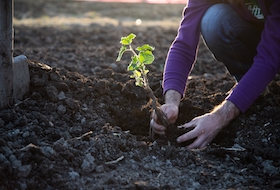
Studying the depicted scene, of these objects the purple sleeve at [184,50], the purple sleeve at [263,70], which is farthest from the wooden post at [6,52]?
the purple sleeve at [263,70]

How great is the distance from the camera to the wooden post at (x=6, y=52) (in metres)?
2.52

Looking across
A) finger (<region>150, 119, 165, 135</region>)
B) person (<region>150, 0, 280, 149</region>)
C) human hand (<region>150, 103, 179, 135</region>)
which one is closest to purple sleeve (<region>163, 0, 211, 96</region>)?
person (<region>150, 0, 280, 149</region>)

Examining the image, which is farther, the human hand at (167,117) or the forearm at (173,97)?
the forearm at (173,97)

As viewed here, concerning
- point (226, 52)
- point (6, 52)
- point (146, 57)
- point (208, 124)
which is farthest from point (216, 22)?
point (6, 52)

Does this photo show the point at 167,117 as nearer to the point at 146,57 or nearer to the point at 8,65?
the point at 146,57

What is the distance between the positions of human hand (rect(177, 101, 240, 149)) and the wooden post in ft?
3.58

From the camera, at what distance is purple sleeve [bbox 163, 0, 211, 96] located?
9.53 feet

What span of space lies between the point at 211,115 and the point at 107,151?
0.67m

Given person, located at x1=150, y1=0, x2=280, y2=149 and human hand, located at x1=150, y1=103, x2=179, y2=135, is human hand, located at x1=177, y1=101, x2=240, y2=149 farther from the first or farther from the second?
human hand, located at x1=150, y1=103, x2=179, y2=135

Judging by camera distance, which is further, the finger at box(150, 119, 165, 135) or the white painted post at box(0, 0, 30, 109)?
the finger at box(150, 119, 165, 135)

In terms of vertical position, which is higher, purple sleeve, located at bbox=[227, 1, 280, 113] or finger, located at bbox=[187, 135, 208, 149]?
purple sleeve, located at bbox=[227, 1, 280, 113]

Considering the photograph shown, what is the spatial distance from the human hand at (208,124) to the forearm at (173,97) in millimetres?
233

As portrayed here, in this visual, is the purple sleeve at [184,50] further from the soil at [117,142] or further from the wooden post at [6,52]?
the wooden post at [6,52]

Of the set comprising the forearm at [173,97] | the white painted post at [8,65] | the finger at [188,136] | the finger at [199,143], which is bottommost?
the finger at [199,143]
